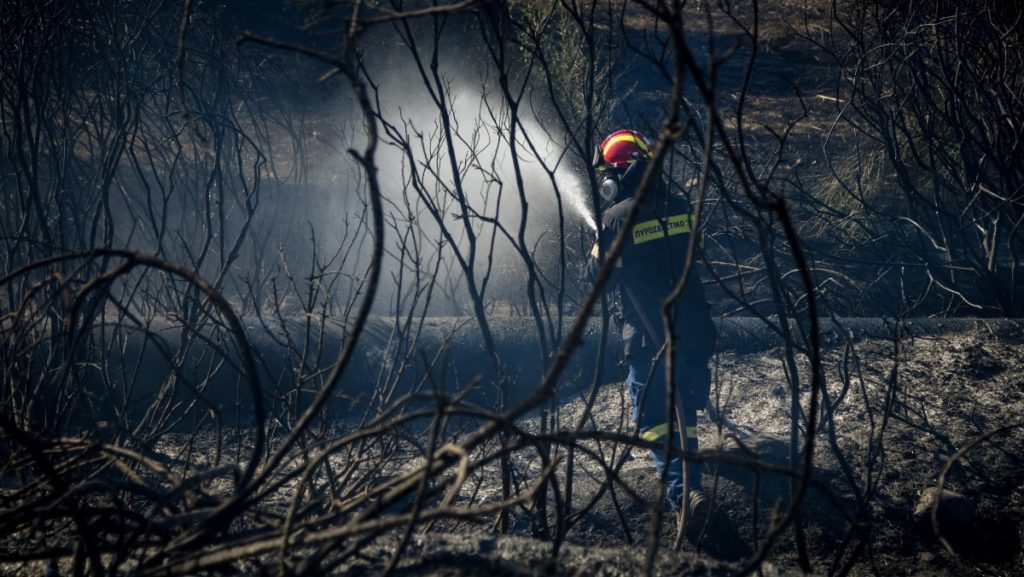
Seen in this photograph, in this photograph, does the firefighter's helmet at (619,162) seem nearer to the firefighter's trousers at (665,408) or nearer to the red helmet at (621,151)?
the red helmet at (621,151)

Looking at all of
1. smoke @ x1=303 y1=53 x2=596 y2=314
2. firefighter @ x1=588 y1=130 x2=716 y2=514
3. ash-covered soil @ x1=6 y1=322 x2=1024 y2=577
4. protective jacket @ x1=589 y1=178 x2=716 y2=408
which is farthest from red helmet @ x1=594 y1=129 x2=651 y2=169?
smoke @ x1=303 y1=53 x2=596 y2=314

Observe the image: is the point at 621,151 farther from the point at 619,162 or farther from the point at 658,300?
the point at 658,300

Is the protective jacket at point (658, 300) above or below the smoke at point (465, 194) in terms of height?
below

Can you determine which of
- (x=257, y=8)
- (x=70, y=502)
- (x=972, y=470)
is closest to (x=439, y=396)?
(x=70, y=502)

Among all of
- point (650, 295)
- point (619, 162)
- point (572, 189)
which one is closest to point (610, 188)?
point (619, 162)

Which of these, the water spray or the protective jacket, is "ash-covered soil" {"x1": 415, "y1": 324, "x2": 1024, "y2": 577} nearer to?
the protective jacket

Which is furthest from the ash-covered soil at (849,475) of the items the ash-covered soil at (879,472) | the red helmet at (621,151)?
the red helmet at (621,151)

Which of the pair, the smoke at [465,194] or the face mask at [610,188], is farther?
the smoke at [465,194]

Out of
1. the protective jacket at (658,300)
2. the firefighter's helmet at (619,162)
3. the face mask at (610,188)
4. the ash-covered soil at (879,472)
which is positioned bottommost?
the ash-covered soil at (879,472)

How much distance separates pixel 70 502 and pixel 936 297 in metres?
6.50

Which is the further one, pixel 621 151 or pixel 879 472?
pixel 621 151

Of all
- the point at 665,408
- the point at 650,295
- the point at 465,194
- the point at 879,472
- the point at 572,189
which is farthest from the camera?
the point at 465,194

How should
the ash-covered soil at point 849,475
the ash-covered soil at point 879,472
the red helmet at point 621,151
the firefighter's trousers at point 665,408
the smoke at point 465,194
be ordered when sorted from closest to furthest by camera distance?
1. the ash-covered soil at point 849,475
2. the ash-covered soil at point 879,472
3. the firefighter's trousers at point 665,408
4. the red helmet at point 621,151
5. the smoke at point 465,194

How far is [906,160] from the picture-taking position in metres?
6.75
